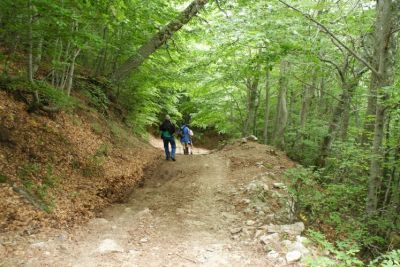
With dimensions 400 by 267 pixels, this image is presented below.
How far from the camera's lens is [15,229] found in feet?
15.2

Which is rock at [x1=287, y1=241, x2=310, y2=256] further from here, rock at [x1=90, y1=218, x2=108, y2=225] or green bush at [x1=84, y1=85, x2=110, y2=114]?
green bush at [x1=84, y1=85, x2=110, y2=114]

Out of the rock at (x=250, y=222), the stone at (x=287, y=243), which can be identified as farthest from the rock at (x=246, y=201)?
the stone at (x=287, y=243)

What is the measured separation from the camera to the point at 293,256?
14.5 ft

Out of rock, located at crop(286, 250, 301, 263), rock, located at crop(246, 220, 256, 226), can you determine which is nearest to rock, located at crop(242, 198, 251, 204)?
rock, located at crop(246, 220, 256, 226)

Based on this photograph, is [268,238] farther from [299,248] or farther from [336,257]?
[336,257]

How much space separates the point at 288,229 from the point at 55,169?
4.95m

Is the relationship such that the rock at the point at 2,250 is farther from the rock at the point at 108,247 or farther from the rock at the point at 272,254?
the rock at the point at 272,254

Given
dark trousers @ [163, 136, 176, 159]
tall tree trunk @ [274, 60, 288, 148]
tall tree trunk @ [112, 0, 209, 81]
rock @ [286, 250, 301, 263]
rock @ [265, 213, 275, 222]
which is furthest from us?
tall tree trunk @ [274, 60, 288, 148]

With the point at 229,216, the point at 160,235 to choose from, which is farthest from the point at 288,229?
the point at 160,235

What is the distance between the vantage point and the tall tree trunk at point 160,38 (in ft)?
35.8

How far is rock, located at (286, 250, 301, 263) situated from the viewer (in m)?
4.38

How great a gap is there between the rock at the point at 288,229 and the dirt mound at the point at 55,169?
11.2ft

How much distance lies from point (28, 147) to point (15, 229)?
2.44 m

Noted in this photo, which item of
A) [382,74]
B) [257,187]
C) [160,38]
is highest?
[160,38]
